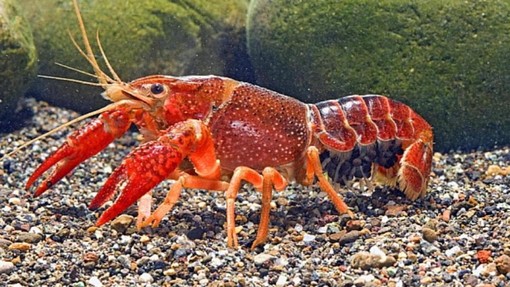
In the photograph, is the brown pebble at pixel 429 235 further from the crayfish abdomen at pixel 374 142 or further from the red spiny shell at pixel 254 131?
the red spiny shell at pixel 254 131

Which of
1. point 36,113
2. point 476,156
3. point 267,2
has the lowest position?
point 476,156

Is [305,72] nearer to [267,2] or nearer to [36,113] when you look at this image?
[267,2]

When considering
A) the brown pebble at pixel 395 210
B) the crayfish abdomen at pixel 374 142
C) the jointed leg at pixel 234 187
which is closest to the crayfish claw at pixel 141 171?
the jointed leg at pixel 234 187

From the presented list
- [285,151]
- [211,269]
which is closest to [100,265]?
[211,269]

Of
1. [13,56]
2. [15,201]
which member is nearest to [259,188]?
[15,201]

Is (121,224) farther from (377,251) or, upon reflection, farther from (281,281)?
(377,251)

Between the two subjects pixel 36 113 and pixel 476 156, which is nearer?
pixel 476 156

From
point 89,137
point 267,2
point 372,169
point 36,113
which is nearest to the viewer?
point 89,137
